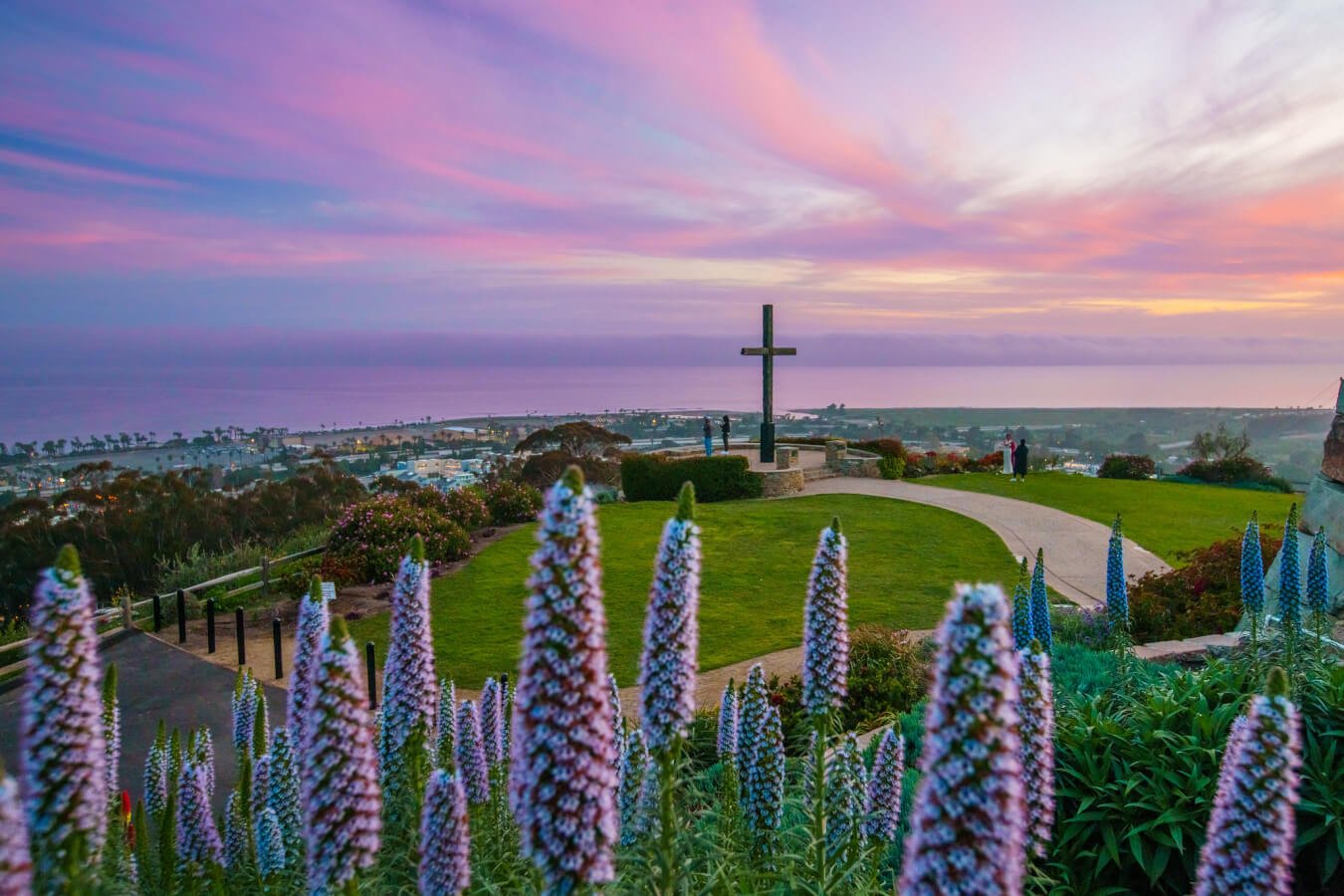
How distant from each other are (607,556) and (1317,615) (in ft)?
42.4

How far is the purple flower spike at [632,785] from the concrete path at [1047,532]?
11945mm

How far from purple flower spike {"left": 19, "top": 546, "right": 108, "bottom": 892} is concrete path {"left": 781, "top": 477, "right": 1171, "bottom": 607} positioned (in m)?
14.1

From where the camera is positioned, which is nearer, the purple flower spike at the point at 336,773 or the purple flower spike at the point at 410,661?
the purple flower spike at the point at 336,773

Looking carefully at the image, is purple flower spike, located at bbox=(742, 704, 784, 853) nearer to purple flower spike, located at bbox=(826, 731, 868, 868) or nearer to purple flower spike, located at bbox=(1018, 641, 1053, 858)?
Result: purple flower spike, located at bbox=(826, 731, 868, 868)

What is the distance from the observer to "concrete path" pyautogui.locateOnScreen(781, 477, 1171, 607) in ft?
50.6

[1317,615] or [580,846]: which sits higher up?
[580,846]

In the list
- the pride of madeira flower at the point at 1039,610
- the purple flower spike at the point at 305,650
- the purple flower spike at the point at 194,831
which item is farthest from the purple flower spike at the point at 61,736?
the pride of madeira flower at the point at 1039,610

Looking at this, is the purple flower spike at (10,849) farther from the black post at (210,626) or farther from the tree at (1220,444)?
the tree at (1220,444)

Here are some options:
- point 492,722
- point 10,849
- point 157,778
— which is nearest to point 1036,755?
point 492,722

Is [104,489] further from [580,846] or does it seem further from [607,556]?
[580,846]

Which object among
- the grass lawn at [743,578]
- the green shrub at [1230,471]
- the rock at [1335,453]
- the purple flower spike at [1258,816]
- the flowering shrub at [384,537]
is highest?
the rock at [1335,453]

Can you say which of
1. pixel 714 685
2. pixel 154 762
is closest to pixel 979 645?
pixel 154 762

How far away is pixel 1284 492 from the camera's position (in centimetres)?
2712

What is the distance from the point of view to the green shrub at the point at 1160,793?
4.53 metres
